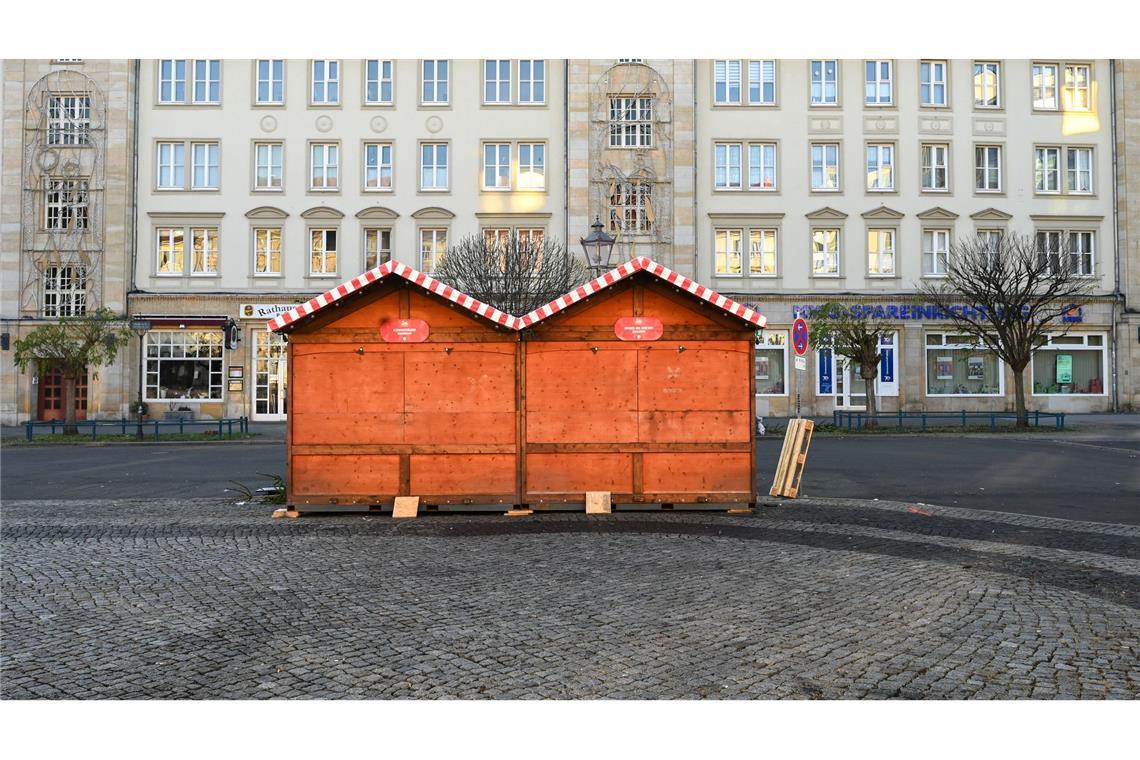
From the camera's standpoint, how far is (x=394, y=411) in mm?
11820

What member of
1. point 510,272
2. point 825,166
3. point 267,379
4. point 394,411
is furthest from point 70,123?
point 394,411

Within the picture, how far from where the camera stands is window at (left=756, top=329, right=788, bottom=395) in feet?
122

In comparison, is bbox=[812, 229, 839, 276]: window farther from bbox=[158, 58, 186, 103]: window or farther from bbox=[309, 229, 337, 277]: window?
bbox=[158, 58, 186, 103]: window

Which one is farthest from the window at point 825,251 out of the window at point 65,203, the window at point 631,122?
the window at point 65,203

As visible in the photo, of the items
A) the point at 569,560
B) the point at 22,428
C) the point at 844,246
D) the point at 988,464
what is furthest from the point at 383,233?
the point at 569,560

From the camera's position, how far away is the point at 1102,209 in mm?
38094

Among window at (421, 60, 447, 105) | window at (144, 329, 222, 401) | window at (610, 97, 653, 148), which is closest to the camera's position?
window at (144, 329, 222, 401)

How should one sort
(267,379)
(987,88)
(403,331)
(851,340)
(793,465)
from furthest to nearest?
1. (987,88)
2. (267,379)
3. (851,340)
4. (793,465)
5. (403,331)

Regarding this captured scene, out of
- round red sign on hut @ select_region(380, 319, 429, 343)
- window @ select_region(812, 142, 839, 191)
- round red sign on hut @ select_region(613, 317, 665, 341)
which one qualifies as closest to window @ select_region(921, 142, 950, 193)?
window @ select_region(812, 142, 839, 191)

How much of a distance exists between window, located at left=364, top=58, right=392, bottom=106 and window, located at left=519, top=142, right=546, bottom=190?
6.29m

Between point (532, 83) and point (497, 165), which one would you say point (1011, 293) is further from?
point (532, 83)

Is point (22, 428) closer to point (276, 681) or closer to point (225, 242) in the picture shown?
point (225, 242)

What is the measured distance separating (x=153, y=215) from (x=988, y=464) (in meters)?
33.7

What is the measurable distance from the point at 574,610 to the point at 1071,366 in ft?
125
